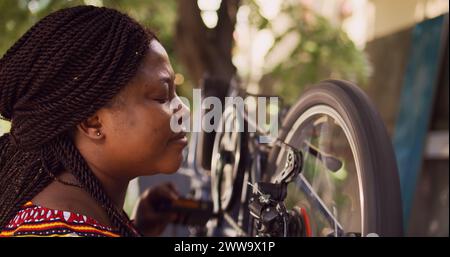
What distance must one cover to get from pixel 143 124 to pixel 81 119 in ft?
0.46

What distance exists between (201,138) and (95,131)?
1295 millimetres

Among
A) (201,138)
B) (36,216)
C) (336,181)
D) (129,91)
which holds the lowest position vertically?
(36,216)

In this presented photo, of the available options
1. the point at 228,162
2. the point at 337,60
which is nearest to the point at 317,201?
the point at 228,162

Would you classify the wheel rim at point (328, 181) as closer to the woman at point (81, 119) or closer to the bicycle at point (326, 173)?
the bicycle at point (326, 173)

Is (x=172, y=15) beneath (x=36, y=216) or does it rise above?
above

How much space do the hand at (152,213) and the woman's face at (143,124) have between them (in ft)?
2.48

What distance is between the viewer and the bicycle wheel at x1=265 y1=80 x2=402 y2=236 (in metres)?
1.25

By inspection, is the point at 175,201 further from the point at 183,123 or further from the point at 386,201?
the point at 386,201

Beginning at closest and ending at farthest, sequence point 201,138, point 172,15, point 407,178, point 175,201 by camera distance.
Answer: point 175,201 → point 201,138 → point 407,178 → point 172,15

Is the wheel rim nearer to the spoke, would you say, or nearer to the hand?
the spoke

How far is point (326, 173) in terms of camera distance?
1561 mm

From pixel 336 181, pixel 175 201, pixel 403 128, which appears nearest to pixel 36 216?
pixel 336 181

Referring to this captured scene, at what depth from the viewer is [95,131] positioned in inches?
56.6

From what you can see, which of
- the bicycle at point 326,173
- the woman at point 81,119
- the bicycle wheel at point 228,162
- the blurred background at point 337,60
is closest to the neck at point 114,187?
the woman at point 81,119
